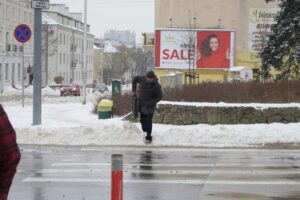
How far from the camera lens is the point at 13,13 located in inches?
3024

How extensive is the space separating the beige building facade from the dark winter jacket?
1718 inches

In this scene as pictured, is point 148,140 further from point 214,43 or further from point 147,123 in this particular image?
point 214,43

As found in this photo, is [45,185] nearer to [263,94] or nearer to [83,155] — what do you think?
[83,155]

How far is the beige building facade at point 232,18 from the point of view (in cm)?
5919

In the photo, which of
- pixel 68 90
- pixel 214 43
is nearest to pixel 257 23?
→ pixel 214 43

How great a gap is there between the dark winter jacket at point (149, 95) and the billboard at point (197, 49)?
140 feet

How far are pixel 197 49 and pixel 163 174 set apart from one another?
48370 millimetres

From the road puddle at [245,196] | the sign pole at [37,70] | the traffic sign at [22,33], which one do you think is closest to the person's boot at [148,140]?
the sign pole at [37,70]

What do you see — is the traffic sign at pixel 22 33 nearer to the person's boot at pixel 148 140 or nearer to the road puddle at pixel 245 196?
the person's boot at pixel 148 140

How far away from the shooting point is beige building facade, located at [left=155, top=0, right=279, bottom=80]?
59188 mm

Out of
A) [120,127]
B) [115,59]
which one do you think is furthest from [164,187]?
[115,59]

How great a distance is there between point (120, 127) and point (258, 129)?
11.4 feet

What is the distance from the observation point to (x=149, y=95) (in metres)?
14.7

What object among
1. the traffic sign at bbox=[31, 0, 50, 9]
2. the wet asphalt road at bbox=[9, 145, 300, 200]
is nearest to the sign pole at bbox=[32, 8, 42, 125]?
the traffic sign at bbox=[31, 0, 50, 9]
